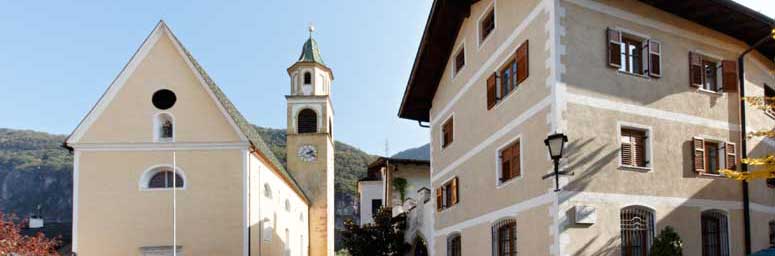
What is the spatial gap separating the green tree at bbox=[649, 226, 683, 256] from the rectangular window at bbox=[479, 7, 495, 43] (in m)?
6.90

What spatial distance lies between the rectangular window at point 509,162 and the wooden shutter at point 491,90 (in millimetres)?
1386

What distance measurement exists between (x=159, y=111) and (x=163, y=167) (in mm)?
2169

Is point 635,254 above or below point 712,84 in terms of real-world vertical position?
below

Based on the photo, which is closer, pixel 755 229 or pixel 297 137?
pixel 755 229

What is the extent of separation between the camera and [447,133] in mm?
24656

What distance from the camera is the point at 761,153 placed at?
19125 millimetres

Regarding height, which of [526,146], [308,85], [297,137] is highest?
[308,85]

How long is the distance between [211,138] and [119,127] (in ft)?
11.5

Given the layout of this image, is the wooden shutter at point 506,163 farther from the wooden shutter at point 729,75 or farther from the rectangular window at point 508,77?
the wooden shutter at point 729,75

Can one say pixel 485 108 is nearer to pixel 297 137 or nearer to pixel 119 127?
pixel 119 127

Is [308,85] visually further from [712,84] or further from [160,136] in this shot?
[712,84]

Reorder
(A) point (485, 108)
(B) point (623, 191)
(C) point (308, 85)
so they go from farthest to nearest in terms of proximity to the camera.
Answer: (C) point (308, 85) < (A) point (485, 108) < (B) point (623, 191)

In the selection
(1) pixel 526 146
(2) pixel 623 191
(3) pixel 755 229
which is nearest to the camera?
(2) pixel 623 191

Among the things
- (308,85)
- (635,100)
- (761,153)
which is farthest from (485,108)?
(308,85)
